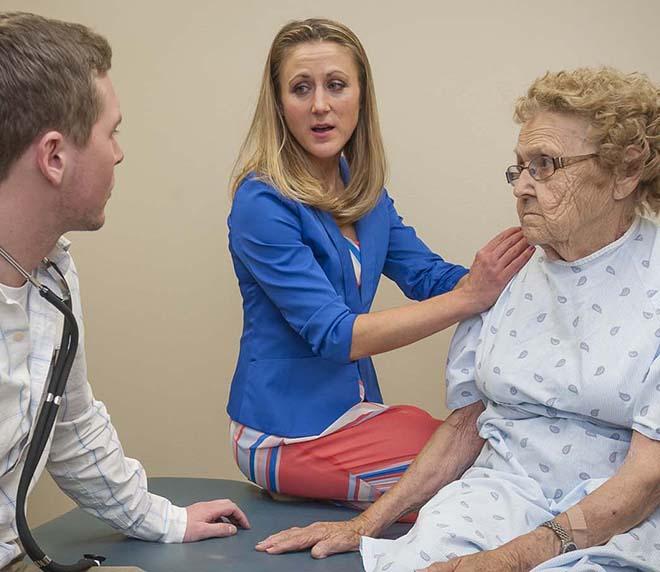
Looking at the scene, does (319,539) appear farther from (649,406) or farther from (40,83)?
(40,83)

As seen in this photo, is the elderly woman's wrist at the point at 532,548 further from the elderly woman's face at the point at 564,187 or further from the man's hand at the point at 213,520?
the man's hand at the point at 213,520

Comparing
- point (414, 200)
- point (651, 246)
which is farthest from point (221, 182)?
point (651, 246)

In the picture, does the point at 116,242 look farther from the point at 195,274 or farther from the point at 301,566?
the point at 301,566

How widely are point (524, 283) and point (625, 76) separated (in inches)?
17.8

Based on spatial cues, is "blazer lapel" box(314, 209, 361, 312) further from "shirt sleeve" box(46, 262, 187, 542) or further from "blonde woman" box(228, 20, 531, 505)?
"shirt sleeve" box(46, 262, 187, 542)

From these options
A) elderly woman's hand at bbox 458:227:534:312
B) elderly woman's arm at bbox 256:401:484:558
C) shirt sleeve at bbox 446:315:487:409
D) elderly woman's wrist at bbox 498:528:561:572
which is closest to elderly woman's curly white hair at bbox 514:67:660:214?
elderly woman's hand at bbox 458:227:534:312

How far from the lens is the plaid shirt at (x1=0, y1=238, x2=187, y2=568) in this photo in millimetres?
1630

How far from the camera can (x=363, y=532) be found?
2072 mm

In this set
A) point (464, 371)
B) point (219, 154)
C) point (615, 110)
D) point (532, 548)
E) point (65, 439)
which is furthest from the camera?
point (219, 154)

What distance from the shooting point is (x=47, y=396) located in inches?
66.1

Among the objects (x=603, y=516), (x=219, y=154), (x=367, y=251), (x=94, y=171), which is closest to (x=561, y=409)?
(x=603, y=516)

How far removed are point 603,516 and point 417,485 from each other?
18.9 inches

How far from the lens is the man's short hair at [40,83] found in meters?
1.58

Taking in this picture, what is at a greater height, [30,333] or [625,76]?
[625,76]
